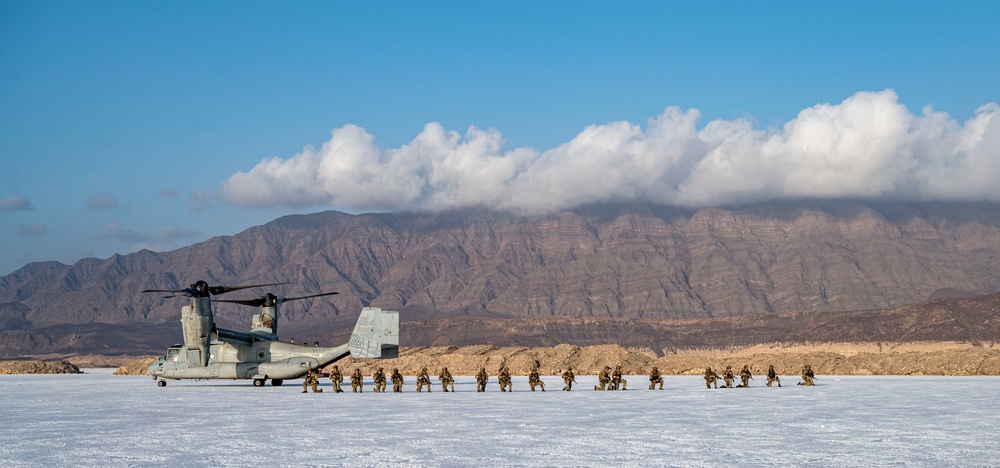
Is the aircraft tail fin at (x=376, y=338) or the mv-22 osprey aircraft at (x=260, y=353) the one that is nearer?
the mv-22 osprey aircraft at (x=260, y=353)

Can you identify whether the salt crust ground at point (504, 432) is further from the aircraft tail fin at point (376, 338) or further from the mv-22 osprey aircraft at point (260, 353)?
the aircraft tail fin at point (376, 338)

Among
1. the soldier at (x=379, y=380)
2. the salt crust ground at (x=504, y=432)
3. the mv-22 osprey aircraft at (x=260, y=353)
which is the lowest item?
the salt crust ground at (x=504, y=432)

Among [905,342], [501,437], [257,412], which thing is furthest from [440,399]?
[905,342]

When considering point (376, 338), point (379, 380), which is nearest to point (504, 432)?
point (379, 380)

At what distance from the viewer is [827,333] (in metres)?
189

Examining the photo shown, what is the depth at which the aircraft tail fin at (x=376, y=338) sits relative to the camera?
5419cm

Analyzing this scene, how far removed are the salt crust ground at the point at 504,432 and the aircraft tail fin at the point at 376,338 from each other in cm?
1558

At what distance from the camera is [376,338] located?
54375 millimetres

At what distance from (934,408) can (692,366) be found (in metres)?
62.0

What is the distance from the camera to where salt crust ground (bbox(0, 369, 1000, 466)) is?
1911cm

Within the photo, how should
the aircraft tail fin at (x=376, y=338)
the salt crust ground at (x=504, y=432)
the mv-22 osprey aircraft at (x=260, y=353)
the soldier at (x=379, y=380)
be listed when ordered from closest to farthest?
the salt crust ground at (x=504, y=432) → the soldier at (x=379, y=380) → the mv-22 osprey aircraft at (x=260, y=353) → the aircraft tail fin at (x=376, y=338)

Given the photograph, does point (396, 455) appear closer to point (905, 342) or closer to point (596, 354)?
point (596, 354)

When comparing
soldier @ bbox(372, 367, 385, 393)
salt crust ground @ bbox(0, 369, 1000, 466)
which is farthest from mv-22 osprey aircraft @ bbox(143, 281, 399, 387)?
salt crust ground @ bbox(0, 369, 1000, 466)

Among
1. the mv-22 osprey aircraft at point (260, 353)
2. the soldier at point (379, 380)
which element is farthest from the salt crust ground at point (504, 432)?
the mv-22 osprey aircraft at point (260, 353)
